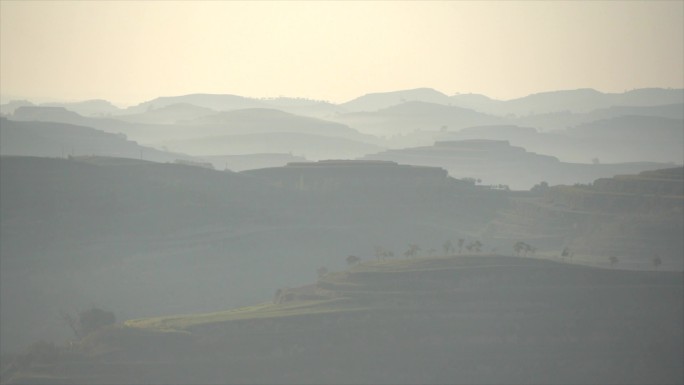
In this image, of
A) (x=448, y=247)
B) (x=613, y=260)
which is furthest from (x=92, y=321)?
(x=613, y=260)

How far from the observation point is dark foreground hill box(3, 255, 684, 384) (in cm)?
9631

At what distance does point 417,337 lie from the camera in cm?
10144

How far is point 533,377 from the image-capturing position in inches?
3873

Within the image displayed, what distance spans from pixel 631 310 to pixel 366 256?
147 feet

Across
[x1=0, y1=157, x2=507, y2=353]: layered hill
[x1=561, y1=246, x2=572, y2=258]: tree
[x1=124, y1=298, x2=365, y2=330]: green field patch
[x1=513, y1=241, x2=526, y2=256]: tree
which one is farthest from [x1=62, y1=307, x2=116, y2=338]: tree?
[x1=561, y1=246, x2=572, y2=258]: tree

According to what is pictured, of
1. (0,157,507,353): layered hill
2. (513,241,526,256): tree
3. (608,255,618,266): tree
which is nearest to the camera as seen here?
(608,255,618,266): tree

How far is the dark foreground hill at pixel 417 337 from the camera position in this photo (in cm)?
9631

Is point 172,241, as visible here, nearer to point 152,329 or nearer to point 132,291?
point 132,291

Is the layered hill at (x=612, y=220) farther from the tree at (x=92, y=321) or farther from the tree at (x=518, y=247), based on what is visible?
the tree at (x=92, y=321)

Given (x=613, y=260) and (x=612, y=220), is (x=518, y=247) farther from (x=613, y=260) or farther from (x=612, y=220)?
(x=612, y=220)

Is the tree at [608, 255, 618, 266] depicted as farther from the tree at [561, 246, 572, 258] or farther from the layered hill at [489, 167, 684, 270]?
the tree at [561, 246, 572, 258]

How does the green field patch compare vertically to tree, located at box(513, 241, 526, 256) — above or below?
below

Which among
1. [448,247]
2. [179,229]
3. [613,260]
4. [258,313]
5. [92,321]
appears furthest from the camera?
[179,229]

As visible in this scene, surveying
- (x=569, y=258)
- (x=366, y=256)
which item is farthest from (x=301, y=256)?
(x=569, y=258)
